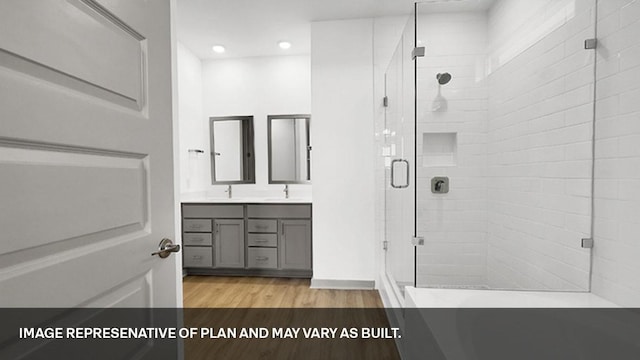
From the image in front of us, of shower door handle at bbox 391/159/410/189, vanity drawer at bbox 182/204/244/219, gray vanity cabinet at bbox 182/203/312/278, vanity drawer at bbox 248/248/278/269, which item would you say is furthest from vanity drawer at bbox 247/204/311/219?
shower door handle at bbox 391/159/410/189

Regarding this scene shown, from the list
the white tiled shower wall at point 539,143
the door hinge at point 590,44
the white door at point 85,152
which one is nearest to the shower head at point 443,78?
the white tiled shower wall at point 539,143

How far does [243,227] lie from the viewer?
3.13 metres

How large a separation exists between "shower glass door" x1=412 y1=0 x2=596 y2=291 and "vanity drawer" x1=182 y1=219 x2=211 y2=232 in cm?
216

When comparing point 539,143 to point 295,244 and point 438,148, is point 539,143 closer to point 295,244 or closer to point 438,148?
point 438,148

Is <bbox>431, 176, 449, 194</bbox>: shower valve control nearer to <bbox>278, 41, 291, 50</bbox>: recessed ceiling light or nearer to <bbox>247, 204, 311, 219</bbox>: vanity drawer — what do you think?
<bbox>247, 204, 311, 219</bbox>: vanity drawer

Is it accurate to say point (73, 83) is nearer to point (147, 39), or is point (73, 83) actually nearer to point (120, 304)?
point (147, 39)

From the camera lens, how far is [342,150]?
2.87 m

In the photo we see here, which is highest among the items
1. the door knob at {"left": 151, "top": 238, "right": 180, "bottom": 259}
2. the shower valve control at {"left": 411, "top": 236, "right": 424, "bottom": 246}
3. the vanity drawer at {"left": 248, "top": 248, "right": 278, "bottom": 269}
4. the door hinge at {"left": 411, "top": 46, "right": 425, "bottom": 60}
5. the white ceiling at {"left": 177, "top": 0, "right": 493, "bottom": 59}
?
the white ceiling at {"left": 177, "top": 0, "right": 493, "bottom": 59}

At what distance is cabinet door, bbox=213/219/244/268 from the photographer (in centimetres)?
313

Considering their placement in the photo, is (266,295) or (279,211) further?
(279,211)

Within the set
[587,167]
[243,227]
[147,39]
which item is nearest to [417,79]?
[587,167]

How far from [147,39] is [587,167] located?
1.91 metres

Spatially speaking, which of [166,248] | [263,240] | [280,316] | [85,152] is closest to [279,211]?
[263,240]

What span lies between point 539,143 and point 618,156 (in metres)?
0.43
